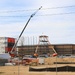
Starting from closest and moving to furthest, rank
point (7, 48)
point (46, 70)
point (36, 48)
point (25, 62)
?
point (46, 70) → point (25, 62) → point (7, 48) → point (36, 48)

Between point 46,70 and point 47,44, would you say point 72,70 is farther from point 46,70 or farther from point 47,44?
point 47,44

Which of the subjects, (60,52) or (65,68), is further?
(60,52)

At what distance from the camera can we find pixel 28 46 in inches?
4710

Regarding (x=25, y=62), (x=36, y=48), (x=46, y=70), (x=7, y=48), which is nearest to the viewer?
(x=46, y=70)

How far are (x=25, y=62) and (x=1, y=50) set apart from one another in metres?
62.3

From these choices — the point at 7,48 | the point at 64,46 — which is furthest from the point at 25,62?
the point at 64,46

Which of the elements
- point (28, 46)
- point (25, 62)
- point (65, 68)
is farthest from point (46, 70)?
point (28, 46)

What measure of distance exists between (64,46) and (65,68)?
8687 centimetres

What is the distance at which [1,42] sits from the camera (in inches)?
4429

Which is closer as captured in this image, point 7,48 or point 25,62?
point 25,62

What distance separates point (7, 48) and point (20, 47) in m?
9.13

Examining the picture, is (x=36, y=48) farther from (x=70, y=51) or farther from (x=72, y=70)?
(x=72, y=70)

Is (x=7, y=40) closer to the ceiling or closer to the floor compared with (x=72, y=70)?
closer to the ceiling

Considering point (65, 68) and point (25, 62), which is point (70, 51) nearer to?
point (25, 62)
